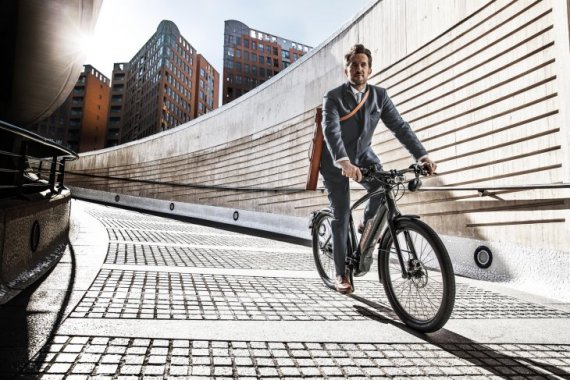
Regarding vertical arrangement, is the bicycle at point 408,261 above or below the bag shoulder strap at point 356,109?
below

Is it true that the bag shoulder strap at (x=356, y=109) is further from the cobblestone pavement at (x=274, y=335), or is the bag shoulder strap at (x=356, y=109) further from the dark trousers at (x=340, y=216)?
the cobblestone pavement at (x=274, y=335)

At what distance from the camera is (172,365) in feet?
5.32

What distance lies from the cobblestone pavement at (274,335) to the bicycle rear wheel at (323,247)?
232 mm

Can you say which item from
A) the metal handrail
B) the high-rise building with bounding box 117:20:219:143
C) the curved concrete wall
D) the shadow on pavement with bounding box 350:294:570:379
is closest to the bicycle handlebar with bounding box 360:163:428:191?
the shadow on pavement with bounding box 350:294:570:379

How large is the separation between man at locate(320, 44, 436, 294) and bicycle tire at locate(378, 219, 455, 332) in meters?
0.46

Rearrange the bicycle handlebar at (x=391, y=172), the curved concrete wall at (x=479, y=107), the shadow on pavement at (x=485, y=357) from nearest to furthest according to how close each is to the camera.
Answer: the shadow on pavement at (x=485, y=357) < the bicycle handlebar at (x=391, y=172) < the curved concrete wall at (x=479, y=107)

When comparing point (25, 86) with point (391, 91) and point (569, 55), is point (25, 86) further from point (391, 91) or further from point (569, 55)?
point (569, 55)

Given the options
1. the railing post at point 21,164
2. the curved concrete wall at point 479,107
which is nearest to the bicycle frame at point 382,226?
the curved concrete wall at point 479,107

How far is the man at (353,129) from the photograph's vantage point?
2967 millimetres

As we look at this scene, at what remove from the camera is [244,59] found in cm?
7294

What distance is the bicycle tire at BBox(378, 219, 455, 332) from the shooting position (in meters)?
2.18

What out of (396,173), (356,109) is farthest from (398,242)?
(356,109)

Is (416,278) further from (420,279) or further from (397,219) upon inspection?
(397,219)

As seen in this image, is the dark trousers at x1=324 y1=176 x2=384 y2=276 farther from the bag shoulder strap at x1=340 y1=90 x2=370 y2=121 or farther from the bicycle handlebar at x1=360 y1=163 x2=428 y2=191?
the bag shoulder strap at x1=340 y1=90 x2=370 y2=121
